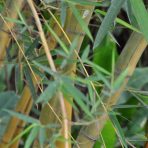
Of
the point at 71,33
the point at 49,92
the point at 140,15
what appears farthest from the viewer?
the point at 71,33

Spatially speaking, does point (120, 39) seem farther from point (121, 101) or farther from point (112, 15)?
point (112, 15)

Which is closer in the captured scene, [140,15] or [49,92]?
[49,92]

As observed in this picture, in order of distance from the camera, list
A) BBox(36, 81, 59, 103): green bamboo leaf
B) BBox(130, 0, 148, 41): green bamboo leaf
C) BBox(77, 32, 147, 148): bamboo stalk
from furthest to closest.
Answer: BBox(77, 32, 147, 148): bamboo stalk
BBox(130, 0, 148, 41): green bamboo leaf
BBox(36, 81, 59, 103): green bamboo leaf

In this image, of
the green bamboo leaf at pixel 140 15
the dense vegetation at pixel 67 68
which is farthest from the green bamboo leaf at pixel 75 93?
the green bamboo leaf at pixel 140 15

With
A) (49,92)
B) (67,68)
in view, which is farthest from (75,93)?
(67,68)

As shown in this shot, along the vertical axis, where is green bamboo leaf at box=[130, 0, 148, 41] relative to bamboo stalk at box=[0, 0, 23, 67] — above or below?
above

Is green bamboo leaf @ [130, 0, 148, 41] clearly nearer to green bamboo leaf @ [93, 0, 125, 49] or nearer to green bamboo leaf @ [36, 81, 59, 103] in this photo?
green bamboo leaf @ [93, 0, 125, 49]

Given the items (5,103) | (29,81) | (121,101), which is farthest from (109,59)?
(29,81)

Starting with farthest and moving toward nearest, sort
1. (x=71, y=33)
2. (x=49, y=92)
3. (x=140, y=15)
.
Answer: (x=71, y=33) → (x=140, y=15) → (x=49, y=92)

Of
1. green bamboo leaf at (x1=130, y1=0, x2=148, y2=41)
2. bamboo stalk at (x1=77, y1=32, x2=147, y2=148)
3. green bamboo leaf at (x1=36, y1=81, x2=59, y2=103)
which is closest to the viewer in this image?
green bamboo leaf at (x1=36, y1=81, x2=59, y2=103)

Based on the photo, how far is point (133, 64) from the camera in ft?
2.23

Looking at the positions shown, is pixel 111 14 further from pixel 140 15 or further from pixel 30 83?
pixel 30 83

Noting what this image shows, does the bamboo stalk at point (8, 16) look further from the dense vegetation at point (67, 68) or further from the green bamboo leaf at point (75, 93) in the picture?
the green bamboo leaf at point (75, 93)

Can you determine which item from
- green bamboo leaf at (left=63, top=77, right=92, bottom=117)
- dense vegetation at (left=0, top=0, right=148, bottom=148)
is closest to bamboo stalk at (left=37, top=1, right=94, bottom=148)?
dense vegetation at (left=0, top=0, right=148, bottom=148)
